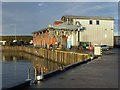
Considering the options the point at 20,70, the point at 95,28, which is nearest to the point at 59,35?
the point at 95,28

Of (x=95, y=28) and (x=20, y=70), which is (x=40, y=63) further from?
(x=95, y=28)

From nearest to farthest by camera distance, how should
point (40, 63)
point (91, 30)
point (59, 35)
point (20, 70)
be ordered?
point (20, 70) < point (40, 63) < point (59, 35) < point (91, 30)

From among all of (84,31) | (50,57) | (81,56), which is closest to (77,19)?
(84,31)

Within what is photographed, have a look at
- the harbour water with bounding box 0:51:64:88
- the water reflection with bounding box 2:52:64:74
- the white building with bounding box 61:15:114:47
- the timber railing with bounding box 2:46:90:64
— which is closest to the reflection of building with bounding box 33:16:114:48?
the white building with bounding box 61:15:114:47

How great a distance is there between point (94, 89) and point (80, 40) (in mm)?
68701

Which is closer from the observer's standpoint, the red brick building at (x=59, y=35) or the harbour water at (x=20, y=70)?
the harbour water at (x=20, y=70)

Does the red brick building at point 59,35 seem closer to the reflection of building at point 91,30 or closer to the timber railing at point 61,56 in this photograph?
the reflection of building at point 91,30

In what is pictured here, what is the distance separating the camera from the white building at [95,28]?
84062 mm

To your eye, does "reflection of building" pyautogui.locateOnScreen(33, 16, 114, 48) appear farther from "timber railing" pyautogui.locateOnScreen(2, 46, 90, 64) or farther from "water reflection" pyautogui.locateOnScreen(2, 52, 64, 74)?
"water reflection" pyautogui.locateOnScreen(2, 52, 64, 74)

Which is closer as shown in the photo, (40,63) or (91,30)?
(40,63)

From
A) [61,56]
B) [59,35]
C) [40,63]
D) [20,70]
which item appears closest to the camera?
[20,70]

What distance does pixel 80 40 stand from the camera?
83.4 metres

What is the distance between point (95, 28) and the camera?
8556 centimetres

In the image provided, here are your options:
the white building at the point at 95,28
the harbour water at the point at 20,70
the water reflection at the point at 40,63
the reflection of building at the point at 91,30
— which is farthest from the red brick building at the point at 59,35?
the harbour water at the point at 20,70
